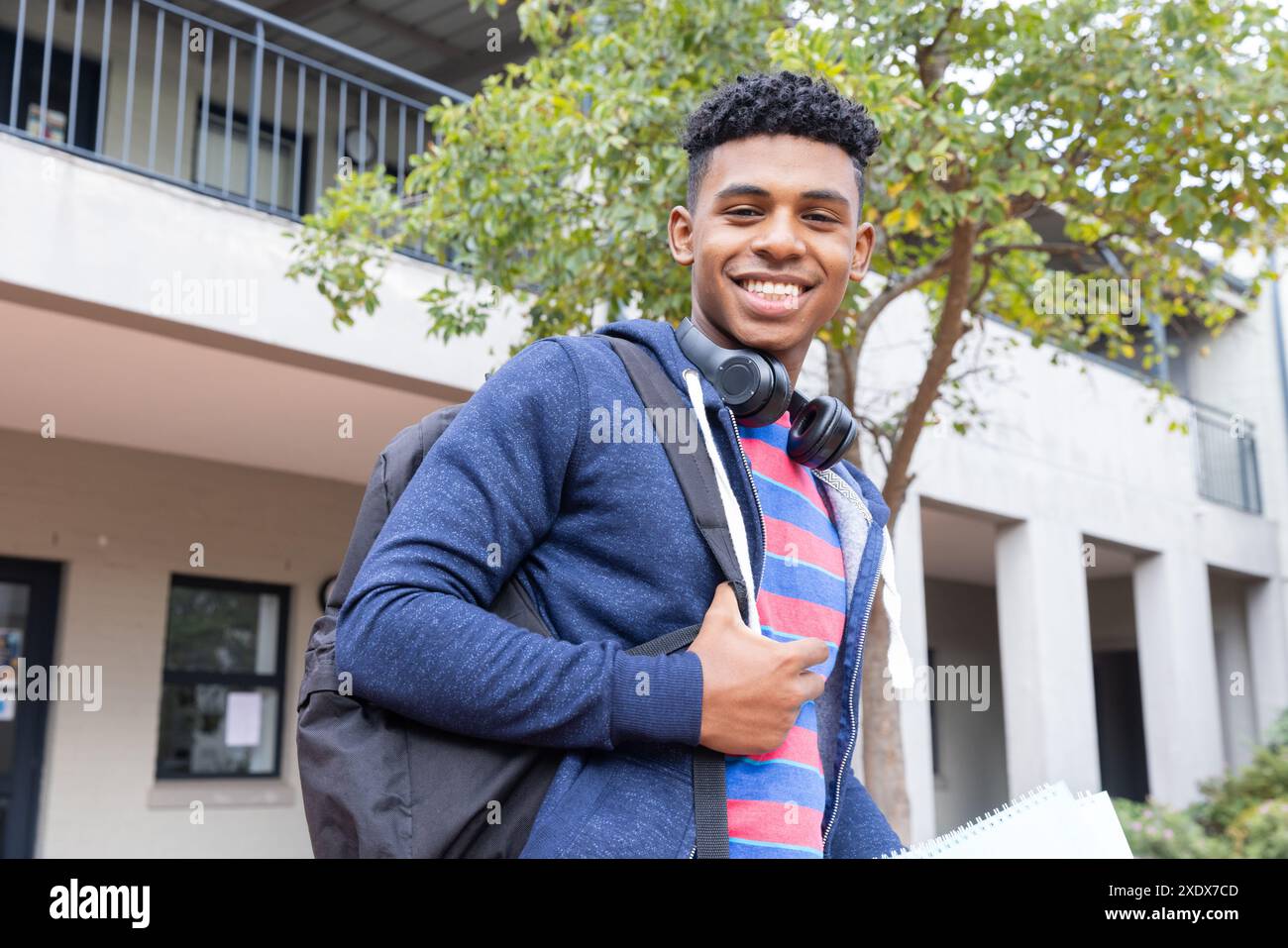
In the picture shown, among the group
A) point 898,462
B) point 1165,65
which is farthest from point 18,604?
point 1165,65

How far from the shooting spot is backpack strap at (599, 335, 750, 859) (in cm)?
131

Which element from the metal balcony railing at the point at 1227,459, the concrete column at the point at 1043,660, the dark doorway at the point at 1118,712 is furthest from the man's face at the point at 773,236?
the dark doorway at the point at 1118,712

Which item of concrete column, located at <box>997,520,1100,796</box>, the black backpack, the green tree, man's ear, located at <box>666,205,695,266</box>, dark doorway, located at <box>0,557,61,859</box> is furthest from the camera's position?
Answer: concrete column, located at <box>997,520,1100,796</box>

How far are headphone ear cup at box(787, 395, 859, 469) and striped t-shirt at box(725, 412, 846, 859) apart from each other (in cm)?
2

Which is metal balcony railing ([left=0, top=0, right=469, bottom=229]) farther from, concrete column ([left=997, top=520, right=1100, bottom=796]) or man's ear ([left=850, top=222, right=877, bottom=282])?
man's ear ([left=850, top=222, right=877, bottom=282])

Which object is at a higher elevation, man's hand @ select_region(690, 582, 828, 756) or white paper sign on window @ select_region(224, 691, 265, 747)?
white paper sign on window @ select_region(224, 691, 265, 747)

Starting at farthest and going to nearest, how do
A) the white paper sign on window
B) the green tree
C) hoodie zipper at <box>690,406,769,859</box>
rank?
the white paper sign on window
the green tree
hoodie zipper at <box>690,406,769,859</box>

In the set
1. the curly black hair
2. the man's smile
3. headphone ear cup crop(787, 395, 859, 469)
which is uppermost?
the curly black hair

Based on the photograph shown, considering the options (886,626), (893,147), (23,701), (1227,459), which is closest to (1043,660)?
Answer: (886,626)

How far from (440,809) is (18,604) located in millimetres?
8077

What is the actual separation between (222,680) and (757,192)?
27.8ft

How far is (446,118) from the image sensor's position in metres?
5.91

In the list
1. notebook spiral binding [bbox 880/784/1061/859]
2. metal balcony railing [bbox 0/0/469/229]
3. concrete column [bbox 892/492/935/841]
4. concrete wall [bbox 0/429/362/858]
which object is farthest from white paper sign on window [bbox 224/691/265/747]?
notebook spiral binding [bbox 880/784/1061/859]
